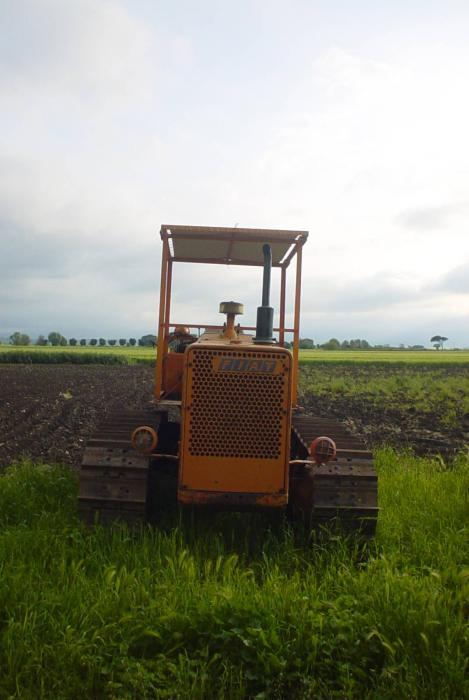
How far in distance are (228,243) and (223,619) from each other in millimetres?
3644

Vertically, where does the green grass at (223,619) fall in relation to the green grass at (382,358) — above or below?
below

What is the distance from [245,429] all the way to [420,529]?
5.75 ft

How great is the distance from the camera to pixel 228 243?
5.68 meters

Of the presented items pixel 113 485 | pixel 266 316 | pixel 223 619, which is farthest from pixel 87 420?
pixel 223 619

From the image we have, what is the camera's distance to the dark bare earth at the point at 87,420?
29.1ft

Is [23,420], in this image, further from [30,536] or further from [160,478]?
[30,536]

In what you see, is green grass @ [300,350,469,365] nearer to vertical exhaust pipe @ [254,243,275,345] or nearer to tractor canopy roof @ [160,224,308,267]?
tractor canopy roof @ [160,224,308,267]

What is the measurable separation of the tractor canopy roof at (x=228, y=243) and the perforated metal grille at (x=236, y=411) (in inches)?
62.9

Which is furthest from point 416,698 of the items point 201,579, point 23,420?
point 23,420

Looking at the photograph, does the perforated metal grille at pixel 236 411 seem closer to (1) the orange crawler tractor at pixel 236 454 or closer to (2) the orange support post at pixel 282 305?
(1) the orange crawler tractor at pixel 236 454

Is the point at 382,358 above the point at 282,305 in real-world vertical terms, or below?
below

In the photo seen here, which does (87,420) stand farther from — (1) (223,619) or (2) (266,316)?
(1) (223,619)

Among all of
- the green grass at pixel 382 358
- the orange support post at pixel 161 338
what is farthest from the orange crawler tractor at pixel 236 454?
the green grass at pixel 382 358

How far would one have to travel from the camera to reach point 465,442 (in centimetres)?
983
